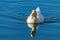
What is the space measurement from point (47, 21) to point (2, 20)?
239 centimetres

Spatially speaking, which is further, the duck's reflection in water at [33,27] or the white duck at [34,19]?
the white duck at [34,19]

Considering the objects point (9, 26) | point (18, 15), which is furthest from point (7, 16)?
point (9, 26)

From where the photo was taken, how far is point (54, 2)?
20.2 m

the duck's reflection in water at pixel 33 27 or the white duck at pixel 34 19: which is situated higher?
the white duck at pixel 34 19

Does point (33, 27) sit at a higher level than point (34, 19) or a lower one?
lower

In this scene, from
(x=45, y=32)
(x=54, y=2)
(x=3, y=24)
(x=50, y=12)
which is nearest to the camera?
(x=45, y=32)

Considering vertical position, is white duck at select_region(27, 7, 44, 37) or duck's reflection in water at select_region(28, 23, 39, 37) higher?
white duck at select_region(27, 7, 44, 37)

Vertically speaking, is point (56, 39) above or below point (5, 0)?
below

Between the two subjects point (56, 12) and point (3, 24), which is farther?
point (56, 12)

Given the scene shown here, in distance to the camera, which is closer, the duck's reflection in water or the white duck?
the duck's reflection in water

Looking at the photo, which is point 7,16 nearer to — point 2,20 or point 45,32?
point 2,20

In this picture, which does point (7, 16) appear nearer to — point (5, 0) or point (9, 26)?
point (9, 26)

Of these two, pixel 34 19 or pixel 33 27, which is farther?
pixel 34 19

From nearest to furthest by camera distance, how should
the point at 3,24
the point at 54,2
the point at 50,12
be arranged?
the point at 3,24 → the point at 50,12 → the point at 54,2
